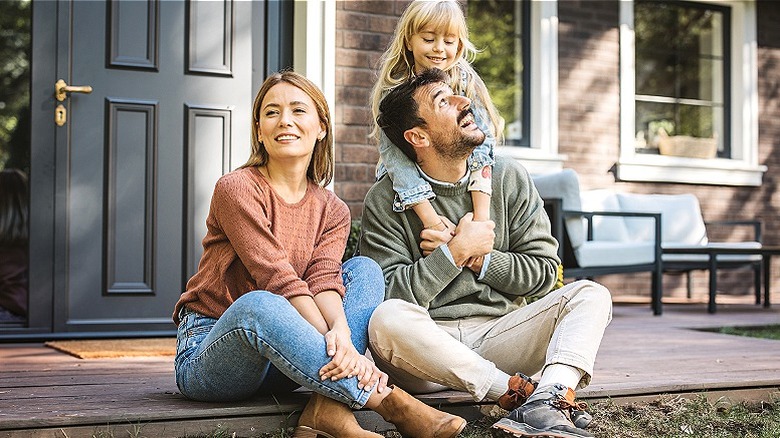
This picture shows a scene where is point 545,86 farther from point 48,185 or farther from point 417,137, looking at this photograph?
point 417,137

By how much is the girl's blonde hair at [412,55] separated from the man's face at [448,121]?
138mm

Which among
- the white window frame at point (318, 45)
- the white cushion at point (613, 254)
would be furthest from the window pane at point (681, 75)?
the white window frame at point (318, 45)

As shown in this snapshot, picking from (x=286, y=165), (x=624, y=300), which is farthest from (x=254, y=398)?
(x=624, y=300)

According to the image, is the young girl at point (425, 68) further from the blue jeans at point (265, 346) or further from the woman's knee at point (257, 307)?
the woman's knee at point (257, 307)

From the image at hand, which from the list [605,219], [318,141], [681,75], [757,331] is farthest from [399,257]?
[681,75]

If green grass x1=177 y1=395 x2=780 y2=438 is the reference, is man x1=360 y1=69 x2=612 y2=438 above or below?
above

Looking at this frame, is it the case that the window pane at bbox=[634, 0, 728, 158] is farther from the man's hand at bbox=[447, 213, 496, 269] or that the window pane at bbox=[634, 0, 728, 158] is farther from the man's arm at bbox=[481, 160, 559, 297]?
the man's hand at bbox=[447, 213, 496, 269]

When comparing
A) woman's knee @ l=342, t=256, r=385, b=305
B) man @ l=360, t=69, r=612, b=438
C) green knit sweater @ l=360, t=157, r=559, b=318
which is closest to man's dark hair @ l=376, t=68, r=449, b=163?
man @ l=360, t=69, r=612, b=438

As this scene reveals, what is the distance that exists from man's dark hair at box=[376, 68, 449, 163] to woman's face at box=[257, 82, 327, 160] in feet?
0.86

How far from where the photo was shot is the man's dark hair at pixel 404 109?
2.41 metres

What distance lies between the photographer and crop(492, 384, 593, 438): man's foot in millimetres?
1952

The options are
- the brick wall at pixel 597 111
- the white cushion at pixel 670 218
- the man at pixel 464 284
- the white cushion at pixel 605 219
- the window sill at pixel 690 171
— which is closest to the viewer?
the man at pixel 464 284

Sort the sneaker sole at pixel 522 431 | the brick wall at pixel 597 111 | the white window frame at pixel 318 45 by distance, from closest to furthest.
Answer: the sneaker sole at pixel 522 431 < the white window frame at pixel 318 45 < the brick wall at pixel 597 111

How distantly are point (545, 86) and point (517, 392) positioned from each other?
541 centimetres
